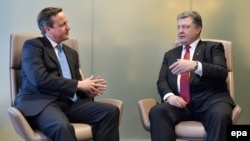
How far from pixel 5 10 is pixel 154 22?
1401 millimetres

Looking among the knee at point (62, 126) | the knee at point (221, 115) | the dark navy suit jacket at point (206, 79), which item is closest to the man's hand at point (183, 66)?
the dark navy suit jacket at point (206, 79)

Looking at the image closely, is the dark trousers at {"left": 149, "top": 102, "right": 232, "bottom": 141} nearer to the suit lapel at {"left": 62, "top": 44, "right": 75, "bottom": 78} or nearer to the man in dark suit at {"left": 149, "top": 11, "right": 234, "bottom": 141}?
the man in dark suit at {"left": 149, "top": 11, "right": 234, "bottom": 141}

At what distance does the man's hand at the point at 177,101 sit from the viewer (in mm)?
2482

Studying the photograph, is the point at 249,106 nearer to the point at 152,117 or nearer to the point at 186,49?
the point at 186,49

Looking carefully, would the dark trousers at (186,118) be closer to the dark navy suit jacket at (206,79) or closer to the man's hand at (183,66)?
the dark navy suit jacket at (206,79)

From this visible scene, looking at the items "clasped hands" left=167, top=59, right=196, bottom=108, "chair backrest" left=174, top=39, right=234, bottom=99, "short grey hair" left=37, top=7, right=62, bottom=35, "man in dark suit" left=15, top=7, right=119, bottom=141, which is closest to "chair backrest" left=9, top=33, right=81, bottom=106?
"man in dark suit" left=15, top=7, right=119, bottom=141

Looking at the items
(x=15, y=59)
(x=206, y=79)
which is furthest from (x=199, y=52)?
(x=15, y=59)

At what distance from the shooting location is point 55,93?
92.5 inches

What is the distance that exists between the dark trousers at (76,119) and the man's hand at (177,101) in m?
0.42

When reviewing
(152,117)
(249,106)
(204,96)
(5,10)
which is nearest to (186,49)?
(204,96)

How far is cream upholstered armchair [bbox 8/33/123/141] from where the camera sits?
6.79 ft

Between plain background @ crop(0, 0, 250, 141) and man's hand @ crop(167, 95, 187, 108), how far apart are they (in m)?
0.87

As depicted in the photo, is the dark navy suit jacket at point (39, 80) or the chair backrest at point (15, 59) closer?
the dark navy suit jacket at point (39, 80)

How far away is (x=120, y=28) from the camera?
3.31 meters
